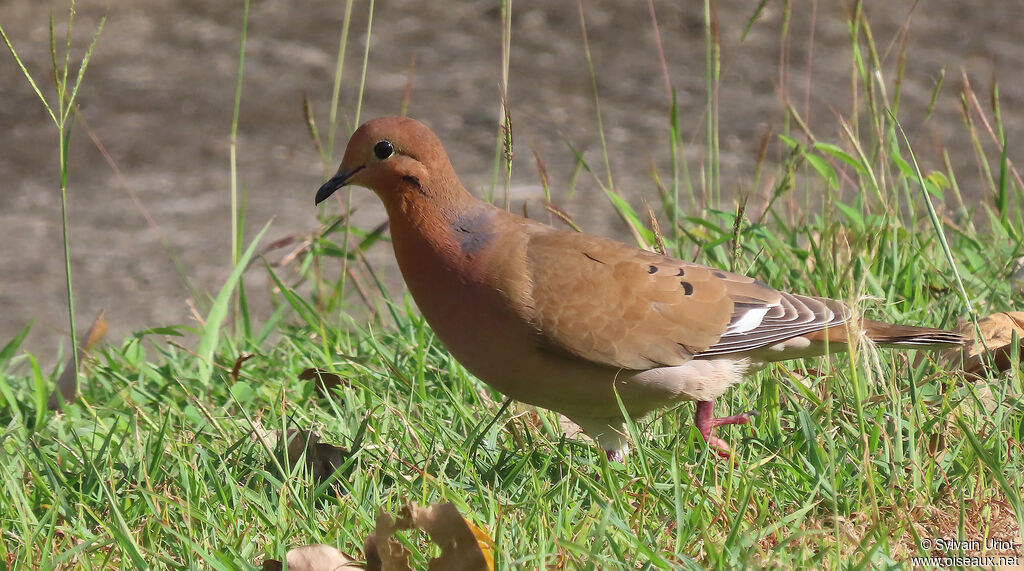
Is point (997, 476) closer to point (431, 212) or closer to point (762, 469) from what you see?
point (762, 469)

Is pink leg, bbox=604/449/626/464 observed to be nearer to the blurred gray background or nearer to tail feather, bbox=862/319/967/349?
tail feather, bbox=862/319/967/349

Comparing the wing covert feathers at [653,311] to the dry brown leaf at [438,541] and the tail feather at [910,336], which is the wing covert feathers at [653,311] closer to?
the tail feather at [910,336]

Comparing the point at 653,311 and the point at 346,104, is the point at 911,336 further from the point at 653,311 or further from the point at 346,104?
the point at 346,104

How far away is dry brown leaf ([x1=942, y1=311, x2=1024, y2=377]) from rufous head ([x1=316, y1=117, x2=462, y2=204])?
1464 mm

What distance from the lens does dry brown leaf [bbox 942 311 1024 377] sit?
10.5 ft

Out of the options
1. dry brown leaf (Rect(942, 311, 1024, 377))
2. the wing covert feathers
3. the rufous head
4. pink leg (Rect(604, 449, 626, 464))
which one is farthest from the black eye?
dry brown leaf (Rect(942, 311, 1024, 377))

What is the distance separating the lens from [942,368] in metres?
3.25

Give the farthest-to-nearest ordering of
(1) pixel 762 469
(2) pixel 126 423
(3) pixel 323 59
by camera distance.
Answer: (3) pixel 323 59 < (2) pixel 126 423 < (1) pixel 762 469

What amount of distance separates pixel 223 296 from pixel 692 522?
6.72 feet

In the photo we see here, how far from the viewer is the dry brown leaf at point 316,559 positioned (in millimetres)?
Result: 2268

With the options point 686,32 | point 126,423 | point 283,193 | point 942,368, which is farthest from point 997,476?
point 686,32

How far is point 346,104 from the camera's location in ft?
25.1

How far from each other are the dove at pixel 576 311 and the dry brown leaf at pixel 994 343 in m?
0.25

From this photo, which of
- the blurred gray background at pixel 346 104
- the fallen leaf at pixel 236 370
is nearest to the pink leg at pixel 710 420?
the fallen leaf at pixel 236 370
